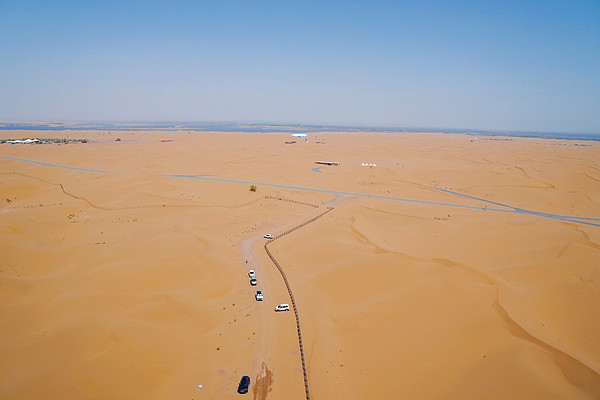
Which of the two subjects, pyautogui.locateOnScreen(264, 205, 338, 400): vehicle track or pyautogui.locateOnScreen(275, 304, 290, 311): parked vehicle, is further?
pyautogui.locateOnScreen(275, 304, 290, 311): parked vehicle

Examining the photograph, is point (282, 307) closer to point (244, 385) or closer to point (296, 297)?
point (296, 297)

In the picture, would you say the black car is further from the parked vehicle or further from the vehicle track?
the parked vehicle

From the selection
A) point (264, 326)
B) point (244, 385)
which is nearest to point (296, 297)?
point (264, 326)

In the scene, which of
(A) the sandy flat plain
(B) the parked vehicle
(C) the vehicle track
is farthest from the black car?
(B) the parked vehicle

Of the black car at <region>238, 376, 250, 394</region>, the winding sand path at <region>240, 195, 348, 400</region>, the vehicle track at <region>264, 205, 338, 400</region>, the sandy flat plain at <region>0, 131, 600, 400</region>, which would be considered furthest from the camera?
the sandy flat plain at <region>0, 131, 600, 400</region>

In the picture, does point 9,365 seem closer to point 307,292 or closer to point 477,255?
point 307,292

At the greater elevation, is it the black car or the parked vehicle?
the parked vehicle

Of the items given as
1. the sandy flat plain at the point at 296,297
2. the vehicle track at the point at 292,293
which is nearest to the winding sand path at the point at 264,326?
the vehicle track at the point at 292,293

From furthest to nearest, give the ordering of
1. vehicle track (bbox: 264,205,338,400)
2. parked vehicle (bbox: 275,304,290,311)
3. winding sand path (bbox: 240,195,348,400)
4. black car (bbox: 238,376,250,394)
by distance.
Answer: parked vehicle (bbox: 275,304,290,311), vehicle track (bbox: 264,205,338,400), winding sand path (bbox: 240,195,348,400), black car (bbox: 238,376,250,394)

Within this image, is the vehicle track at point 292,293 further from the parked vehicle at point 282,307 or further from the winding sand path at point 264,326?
the parked vehicle at point 282,307
